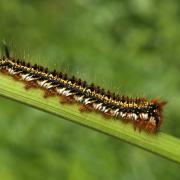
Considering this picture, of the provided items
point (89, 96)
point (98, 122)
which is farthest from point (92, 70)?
point (98, 122)

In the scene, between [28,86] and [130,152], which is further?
[130,152]

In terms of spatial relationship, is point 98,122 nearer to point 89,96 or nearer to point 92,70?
point 89,96

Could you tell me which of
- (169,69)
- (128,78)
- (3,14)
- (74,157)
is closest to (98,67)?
(128,78)

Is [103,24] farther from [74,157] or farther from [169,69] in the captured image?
[74,157]

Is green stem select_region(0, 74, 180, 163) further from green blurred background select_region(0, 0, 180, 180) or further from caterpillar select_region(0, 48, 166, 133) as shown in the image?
green blurred background select_region(0, 0, 180, 180)

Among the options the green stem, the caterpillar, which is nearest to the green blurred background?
the caterpillar
